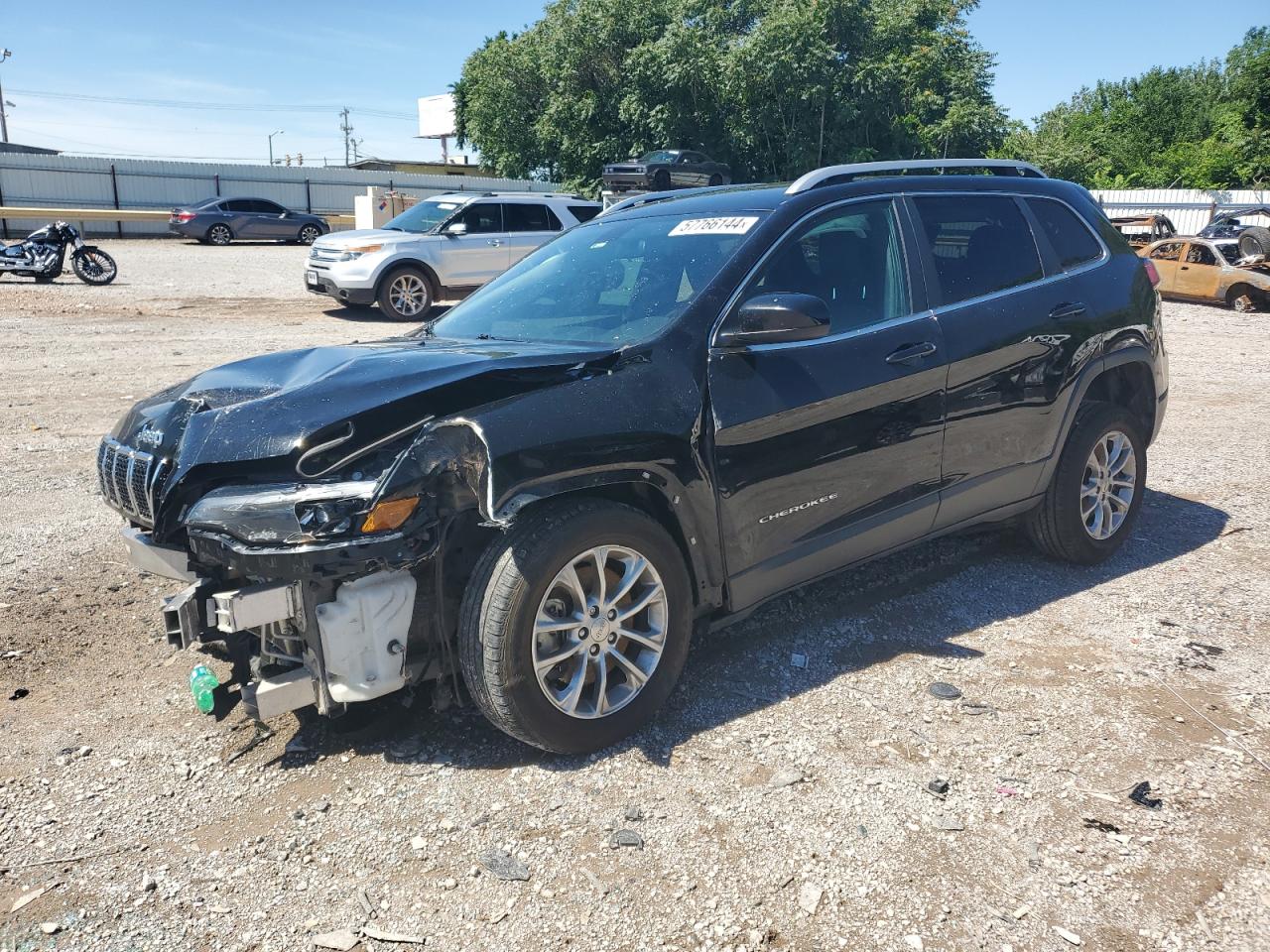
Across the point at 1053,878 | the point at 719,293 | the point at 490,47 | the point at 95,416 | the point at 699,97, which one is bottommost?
the point at 1053,878

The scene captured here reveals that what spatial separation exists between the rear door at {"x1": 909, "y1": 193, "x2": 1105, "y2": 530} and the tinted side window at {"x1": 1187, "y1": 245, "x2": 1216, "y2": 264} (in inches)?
693

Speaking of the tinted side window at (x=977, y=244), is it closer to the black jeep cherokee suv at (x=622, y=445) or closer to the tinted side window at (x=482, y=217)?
the black jeep cherokee suv at (x=622, y=445)

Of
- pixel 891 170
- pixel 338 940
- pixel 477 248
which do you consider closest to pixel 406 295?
pixel 477 248

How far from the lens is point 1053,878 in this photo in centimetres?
275

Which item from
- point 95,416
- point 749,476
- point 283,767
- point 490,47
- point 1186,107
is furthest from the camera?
point 1186,107

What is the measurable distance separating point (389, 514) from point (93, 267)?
18.6 m

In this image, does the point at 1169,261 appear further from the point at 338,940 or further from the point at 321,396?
the point at 338,940

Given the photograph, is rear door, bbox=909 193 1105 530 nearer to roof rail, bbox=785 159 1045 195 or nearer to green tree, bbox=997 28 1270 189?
roof rail, bbox=785 159 1045 195

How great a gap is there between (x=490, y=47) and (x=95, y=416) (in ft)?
135

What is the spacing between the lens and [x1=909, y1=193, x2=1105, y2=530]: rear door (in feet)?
14.2

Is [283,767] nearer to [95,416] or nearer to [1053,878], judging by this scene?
[1053,878]

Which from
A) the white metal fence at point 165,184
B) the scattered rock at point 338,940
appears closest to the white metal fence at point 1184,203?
the white metal fence at point 165,184

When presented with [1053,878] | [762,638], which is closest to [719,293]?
[762,638]

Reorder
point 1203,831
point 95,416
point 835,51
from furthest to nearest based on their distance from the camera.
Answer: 1. point 835,51
2. point 95,416
3. point 1203,831
